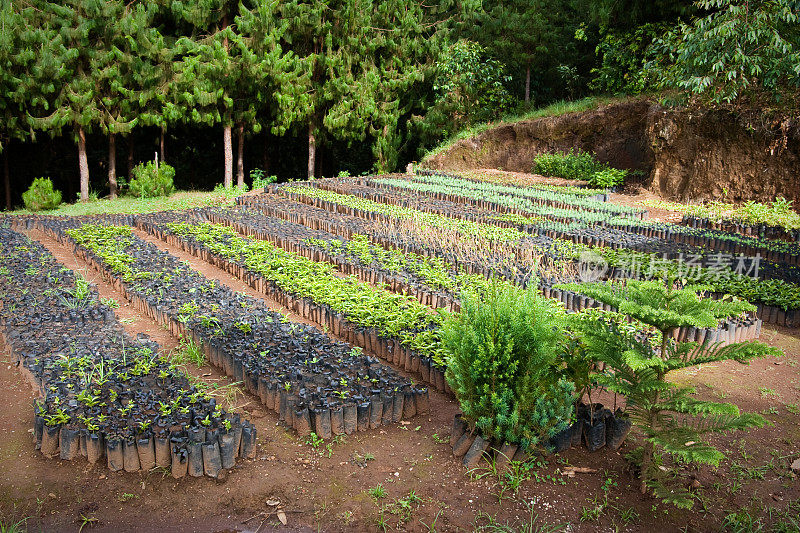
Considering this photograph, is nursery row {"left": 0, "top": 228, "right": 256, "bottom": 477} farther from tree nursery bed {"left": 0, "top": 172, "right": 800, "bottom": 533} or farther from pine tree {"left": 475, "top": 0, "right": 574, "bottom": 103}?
pine tree {"left": 475, "top": 0, "right": 574, "bottom": 103}

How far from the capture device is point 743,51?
12.1 metres

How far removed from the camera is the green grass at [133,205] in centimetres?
1373

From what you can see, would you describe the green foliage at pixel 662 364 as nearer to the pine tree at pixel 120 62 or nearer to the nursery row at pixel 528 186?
the nursery row at pixel 528 186

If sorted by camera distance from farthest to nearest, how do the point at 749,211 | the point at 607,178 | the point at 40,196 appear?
the point at 607,178
the point at 40,196
the point at 749,211

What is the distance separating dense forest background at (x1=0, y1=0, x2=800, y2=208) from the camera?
13.1 meters

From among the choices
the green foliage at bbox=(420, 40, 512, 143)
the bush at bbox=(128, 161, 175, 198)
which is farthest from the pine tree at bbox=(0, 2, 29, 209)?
the green foliage at bbox=(420, 40, 512, 143)

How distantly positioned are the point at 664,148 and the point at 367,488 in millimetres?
14125

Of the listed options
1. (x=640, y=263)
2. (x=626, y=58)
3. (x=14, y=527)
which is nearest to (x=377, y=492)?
(x=14, y=527)

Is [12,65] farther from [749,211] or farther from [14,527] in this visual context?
[749,211]

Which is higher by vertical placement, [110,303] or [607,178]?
[607,178]

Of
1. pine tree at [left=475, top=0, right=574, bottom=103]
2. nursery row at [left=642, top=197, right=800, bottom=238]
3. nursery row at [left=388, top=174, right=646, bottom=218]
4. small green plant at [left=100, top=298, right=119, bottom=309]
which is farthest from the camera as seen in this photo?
pine tree at [left=475, top=0, right=574, bottom=103]

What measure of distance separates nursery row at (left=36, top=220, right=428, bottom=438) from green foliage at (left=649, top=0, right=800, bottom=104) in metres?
10.3

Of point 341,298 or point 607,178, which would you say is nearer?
point 341,298

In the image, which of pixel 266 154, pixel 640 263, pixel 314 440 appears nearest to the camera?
pixel 314 440
